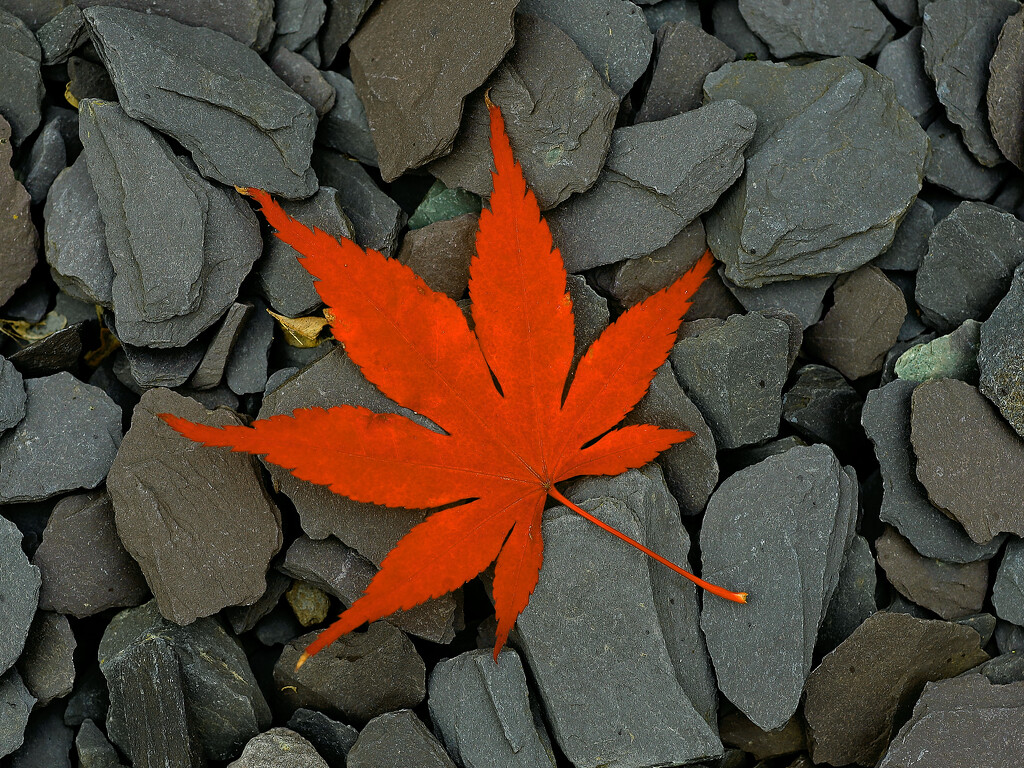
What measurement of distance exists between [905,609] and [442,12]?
197 cm

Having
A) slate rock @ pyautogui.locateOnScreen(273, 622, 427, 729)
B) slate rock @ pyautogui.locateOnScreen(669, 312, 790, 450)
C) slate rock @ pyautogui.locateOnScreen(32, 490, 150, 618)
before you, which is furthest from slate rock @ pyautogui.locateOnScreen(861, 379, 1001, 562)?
slate rock @ pyautogui.locateOnScreen(32, 490, 150, 618)

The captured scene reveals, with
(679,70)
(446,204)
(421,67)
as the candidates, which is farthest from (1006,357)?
(421,67)

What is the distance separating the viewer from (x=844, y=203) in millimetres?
2164

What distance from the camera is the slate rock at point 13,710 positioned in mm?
1997

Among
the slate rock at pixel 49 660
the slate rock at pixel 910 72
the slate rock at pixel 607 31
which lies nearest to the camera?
the slate rock at pixel 49 660

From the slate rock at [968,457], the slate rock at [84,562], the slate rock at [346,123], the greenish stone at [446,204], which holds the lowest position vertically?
the slate rock at [84,562]

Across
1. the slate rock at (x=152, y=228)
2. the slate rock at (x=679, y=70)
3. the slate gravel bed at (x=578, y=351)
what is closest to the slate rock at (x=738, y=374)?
the slate gravel bed at (x=578, y=351)

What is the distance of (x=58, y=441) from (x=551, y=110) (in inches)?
60.2

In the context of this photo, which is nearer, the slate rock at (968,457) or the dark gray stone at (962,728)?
the dark gray stone at (962,728)

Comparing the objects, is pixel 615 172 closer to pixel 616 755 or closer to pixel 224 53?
pixel 224 53

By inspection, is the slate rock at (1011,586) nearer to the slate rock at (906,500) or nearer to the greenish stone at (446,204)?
the slate rock at (906,500)

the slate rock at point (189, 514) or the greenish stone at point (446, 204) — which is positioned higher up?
the greenish stone at point (446, 204)

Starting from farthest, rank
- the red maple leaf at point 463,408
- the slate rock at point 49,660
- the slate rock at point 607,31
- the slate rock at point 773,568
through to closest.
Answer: the slate rock at point 607,31
the slate rock at point 49,660
the slate rock at point 773,568
the red maple leaf at point 463,408

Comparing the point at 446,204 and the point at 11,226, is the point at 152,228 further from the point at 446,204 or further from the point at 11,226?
the point at 446,204
